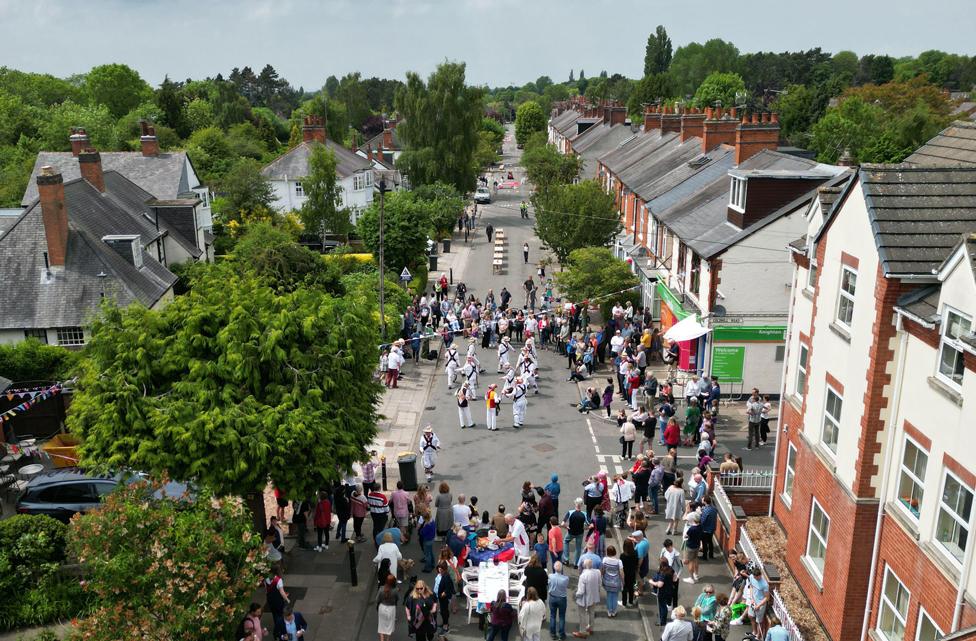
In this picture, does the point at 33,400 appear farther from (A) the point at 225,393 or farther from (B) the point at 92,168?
(B) the point at 92,168

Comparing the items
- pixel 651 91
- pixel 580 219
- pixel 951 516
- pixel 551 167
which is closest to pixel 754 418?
pixel 951 516

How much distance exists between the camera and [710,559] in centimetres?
1831

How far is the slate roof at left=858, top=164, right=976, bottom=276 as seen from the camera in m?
13.1

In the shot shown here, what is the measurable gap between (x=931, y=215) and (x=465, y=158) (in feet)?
179

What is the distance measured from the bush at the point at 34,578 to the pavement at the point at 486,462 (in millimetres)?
4293

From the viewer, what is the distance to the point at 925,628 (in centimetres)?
1248

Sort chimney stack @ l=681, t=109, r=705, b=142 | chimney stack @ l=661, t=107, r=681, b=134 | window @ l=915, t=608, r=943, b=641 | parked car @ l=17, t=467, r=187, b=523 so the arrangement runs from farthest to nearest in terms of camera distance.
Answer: chimney stack @ l=661, t=107, r=681, b=134
chimney stack @ l=681, t=109, r=705, b=142
parked car @ l=17, t=467, r=187, b=523
window @ l=915, t=608, r=943, b=641

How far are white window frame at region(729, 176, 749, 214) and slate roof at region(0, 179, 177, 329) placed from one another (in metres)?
21.4

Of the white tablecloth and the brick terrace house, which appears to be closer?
the brick terrace house

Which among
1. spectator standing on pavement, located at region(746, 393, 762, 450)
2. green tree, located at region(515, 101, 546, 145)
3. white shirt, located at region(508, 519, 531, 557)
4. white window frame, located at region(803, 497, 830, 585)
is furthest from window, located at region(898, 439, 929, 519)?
green tree, located at region(515, 101, 546, 145)

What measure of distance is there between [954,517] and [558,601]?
22.1 feet

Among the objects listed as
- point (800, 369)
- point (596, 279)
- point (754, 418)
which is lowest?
point (754, 418)

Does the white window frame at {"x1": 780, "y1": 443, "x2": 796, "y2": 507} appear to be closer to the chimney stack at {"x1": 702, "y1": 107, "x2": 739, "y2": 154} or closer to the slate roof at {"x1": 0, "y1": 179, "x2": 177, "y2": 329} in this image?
the slate roof at {"x1": 0, "y1": 179, "x2": 177, "y2": 329}

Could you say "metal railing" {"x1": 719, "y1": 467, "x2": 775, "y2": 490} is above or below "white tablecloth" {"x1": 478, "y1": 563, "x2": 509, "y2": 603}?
above
